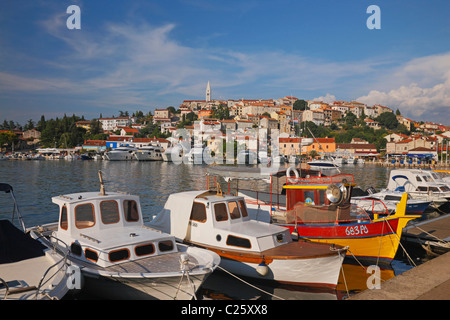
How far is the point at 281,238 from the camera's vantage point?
1130 centimetres

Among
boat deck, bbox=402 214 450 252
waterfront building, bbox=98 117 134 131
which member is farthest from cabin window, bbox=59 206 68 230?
waterfront building, bbox=98 117 134 131

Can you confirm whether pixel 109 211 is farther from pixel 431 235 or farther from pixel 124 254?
pixel 431 235

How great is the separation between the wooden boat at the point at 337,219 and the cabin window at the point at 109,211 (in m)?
6.48

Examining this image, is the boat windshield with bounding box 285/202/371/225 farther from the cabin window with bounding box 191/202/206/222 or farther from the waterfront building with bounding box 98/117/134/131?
Result: the waterfront building with bounding box 98/117/134/131

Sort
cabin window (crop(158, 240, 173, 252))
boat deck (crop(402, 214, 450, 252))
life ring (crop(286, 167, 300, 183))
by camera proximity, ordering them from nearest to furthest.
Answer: cabin window (crop(158, 240, 173, 252)) < boat deck (crop(402, 214, 450, 252)) < life ring (crop(286, 167, 300, 183))

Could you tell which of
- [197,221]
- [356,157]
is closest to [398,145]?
[356,157]

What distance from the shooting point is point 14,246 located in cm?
856

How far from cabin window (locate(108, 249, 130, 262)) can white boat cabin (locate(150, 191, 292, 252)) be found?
122 inches

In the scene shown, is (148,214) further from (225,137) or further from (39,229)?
(225,137)

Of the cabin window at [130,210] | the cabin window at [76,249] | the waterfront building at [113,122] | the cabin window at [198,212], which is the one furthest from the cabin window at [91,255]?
the waterfront building at [113,122]

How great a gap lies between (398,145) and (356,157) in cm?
1804

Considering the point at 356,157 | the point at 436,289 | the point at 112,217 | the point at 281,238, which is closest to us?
the point at 436,289

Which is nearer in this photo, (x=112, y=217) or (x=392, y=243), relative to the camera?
(x=112, y=217)

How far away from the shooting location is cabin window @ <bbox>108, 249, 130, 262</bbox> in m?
8.75
